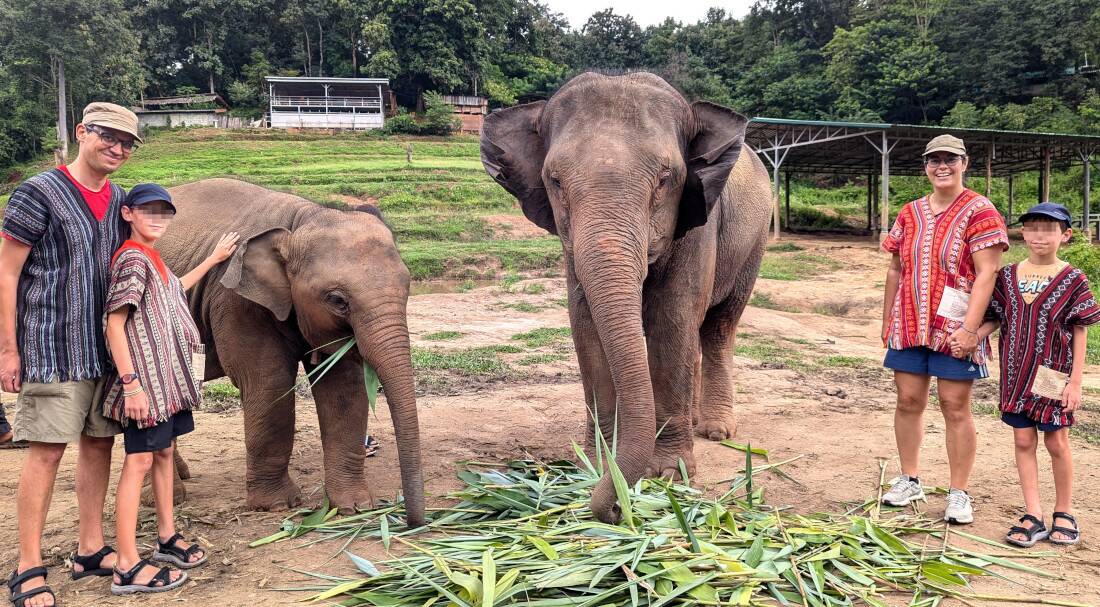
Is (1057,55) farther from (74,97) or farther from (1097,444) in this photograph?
(74,97)

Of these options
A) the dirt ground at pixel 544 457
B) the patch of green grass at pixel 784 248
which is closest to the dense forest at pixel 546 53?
the patch of green grass at pixel 784 248

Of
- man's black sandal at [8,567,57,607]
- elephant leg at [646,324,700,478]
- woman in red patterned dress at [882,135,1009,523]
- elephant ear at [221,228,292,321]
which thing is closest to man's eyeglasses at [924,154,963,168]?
woman in red patterned dress at [882,135,1009,523]

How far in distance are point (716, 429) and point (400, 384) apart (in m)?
3.34

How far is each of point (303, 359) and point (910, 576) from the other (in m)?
3.66

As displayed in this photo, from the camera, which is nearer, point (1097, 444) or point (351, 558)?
point (351, 558)

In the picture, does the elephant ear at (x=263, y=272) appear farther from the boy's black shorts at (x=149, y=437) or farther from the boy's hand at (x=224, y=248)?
the boy's black shorts at (x=149, y=437)

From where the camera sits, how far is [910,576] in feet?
12.2

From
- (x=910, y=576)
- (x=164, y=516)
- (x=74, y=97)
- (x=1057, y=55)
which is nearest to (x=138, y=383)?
(x=164, y=516)

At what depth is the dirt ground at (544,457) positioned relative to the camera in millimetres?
3973

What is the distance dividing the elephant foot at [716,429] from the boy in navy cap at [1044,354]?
2.46 meters

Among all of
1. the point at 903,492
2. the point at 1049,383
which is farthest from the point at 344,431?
the point at 1049,383

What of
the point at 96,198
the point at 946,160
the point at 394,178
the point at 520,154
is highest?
the point at 394,178

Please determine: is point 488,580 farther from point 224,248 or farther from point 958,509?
point 958,509

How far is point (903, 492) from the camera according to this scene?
16.3 ft
